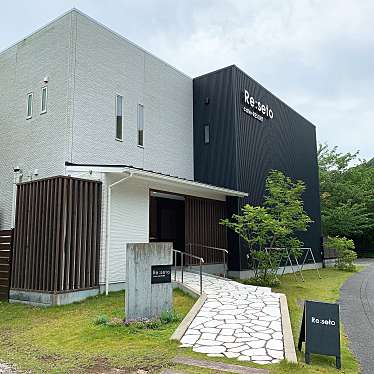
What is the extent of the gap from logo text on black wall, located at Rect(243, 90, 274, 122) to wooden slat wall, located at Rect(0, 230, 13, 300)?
31.3ft

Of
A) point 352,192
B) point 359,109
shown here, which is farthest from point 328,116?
point 352,192

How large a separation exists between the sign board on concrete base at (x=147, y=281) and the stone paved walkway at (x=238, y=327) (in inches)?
30.4

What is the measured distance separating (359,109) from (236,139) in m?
13.0

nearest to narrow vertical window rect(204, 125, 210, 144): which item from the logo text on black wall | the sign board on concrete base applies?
the logo text on black wall

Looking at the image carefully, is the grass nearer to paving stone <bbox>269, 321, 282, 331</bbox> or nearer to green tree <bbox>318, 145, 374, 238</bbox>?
paving stone <bbox>269, 321, 282, 331</bbox>

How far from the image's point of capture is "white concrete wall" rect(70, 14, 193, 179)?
11.1 metres

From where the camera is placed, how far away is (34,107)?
Result: 11836 millimetres

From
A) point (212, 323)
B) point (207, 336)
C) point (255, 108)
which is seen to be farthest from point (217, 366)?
point (255, 108)

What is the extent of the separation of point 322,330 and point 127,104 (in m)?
9.45

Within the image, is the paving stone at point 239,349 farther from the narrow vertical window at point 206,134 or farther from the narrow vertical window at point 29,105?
the narrow vertical window at point 206,134

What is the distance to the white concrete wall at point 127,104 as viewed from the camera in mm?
11086

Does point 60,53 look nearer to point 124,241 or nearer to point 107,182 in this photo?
point 107,182

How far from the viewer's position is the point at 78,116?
425 inches

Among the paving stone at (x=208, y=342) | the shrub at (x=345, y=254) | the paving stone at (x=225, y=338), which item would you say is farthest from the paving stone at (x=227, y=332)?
the shrub at (x=345, y=254)
